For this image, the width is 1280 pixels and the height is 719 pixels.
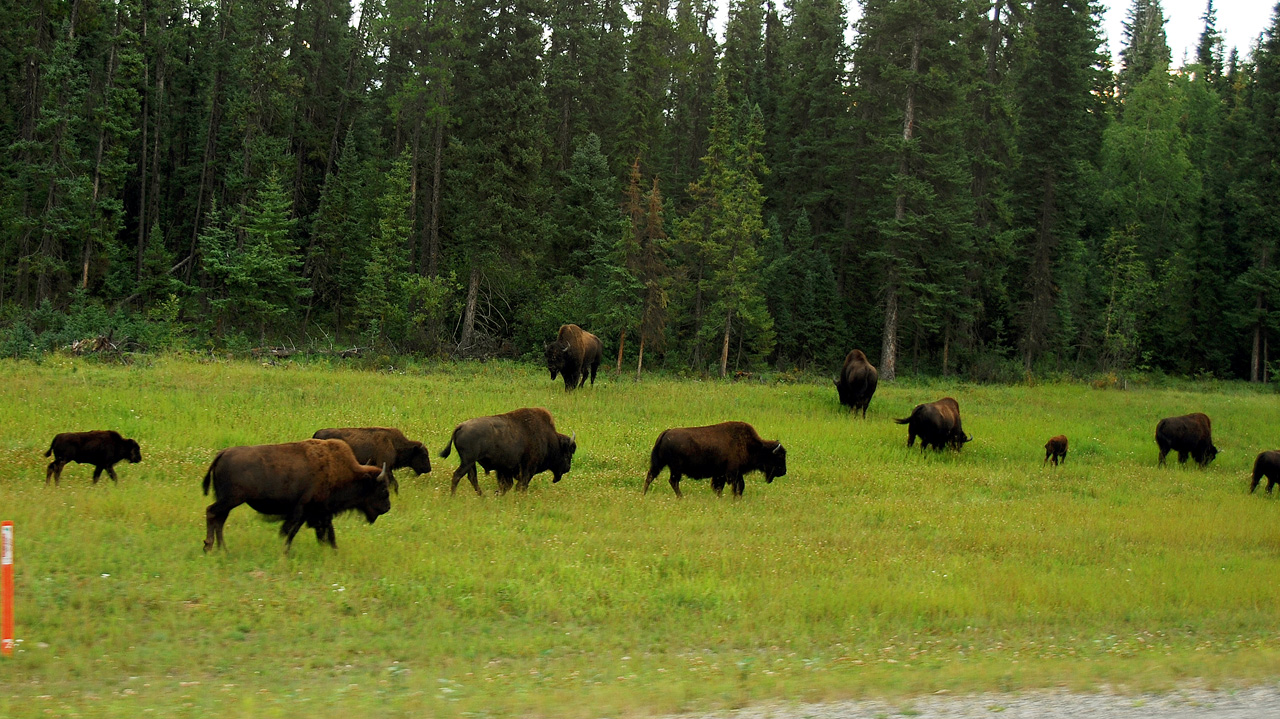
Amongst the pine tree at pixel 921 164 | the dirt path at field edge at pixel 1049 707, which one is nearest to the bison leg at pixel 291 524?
the dirt path at field edge at pixel 1049 707

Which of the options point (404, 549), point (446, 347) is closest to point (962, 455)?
point (404, 549)

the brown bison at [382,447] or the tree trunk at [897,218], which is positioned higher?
the tree trunk at [897,218]

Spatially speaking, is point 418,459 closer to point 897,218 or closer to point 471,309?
point 471,309

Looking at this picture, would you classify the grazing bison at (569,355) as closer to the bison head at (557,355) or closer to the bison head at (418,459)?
the bison head at (557,355)

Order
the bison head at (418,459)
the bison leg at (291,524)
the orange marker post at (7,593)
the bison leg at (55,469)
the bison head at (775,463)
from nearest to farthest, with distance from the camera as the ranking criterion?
1. the orange marker post at (7,593)
2. the bison leg at (291,524)
3. the bison leg at (55,469)
4. the bison head at (418,459)
5. the bison head at (775,463)

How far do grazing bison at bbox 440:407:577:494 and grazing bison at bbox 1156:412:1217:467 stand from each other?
53.8 feet

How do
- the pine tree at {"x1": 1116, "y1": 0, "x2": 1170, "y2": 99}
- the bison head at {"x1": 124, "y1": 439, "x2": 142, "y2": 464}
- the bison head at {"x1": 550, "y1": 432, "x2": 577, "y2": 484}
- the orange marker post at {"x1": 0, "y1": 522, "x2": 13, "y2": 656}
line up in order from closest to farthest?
the orange marker post at {"x1": 0, "y1": 522, "x2": 13, "y2": 656}
the bison head at {"x1": 124, "y1": 439, "x2": 142, "y2": 464}
the bison head at {"x1": 550, "y1": 432, "x2": 577, "y2": 484}
the pine tree at {"x1": 1116, "y1": 0, "x2": 1170, "y2": 99}

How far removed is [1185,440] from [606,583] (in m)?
19.5

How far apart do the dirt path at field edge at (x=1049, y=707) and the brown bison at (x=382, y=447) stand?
9.57 m

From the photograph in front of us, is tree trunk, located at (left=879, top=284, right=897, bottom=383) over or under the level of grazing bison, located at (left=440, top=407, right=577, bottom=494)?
over

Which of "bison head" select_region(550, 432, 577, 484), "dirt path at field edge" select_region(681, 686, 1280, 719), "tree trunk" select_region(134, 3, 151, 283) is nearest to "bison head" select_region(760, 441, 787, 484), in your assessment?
"bison head" select_region(550, 432, 577, 484)

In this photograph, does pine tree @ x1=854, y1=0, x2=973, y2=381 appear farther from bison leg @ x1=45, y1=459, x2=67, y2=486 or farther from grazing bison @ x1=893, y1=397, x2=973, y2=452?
bison leg @ x1=45, y1=459, x2=67, y2=486

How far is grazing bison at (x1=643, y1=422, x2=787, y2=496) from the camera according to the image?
55.4ft

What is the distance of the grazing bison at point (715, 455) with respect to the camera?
1689 centimetres
